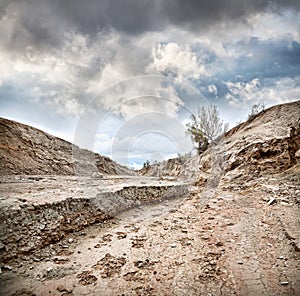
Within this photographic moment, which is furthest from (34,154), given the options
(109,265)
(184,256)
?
(184,256)

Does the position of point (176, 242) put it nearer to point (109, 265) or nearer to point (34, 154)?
point (109, 265)

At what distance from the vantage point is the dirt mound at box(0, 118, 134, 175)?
11656 mm

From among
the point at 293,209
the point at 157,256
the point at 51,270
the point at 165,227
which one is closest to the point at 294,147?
the point at 293,209

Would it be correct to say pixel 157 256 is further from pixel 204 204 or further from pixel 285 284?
pixel 204 204

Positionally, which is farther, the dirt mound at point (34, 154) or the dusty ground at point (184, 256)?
the dirt mound at point (34, 154)

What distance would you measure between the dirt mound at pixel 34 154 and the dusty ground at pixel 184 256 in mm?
8448

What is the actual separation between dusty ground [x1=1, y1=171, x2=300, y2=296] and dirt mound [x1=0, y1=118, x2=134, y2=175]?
333 inches

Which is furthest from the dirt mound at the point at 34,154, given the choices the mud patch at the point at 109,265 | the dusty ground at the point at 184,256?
the mud patch at the point at 109,265

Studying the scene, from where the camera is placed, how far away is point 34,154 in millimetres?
13133

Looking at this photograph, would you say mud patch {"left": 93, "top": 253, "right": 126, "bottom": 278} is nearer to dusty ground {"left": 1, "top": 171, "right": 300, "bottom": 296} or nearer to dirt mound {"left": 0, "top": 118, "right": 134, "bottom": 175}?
dusty ground {"left": 1, "top": 171, "right": 300, "bottom": 296}

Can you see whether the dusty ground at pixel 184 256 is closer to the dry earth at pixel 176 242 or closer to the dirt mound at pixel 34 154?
the dry earth at pixel 176 242

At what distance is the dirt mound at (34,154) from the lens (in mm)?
11656

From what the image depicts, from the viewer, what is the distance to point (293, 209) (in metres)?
5.02

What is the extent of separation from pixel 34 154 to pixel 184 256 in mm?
12367
